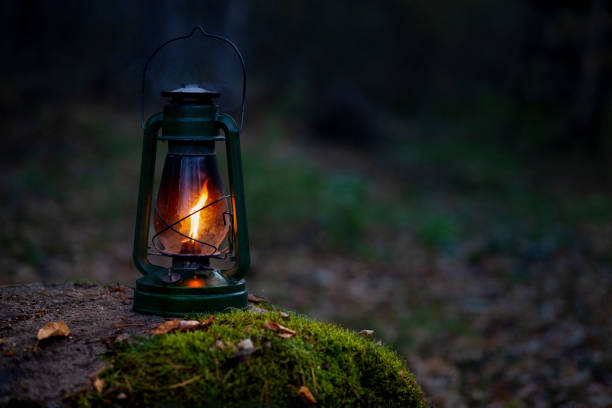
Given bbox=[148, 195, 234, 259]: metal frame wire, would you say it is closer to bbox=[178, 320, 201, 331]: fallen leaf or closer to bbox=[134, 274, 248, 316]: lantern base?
bbox=[134, 274, 248, 316]: lantern base

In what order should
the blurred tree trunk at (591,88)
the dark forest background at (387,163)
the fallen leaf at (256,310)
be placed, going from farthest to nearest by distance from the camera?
1. the blurred tree trunk at (591,88)
2. the dark forest background at (387,163)
3. the fallen leaf at (256,310)

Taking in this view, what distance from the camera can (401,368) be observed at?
2.70 metres

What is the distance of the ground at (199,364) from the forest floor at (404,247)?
225cm

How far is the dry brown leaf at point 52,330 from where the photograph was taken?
2.37 meters

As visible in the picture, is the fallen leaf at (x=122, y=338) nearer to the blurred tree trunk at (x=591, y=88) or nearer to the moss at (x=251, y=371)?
the moss at (x=251, y=371)

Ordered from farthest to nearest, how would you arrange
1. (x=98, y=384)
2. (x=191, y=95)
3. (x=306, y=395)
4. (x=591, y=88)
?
1. (x=591, y=88)
2. (x=191, y=95)
3. (x=306, y=395)
4. (x=98, y=384)

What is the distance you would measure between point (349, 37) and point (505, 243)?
15025 millimetres

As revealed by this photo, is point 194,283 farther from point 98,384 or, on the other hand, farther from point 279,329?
point 98,384

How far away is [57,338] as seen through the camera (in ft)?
7.97

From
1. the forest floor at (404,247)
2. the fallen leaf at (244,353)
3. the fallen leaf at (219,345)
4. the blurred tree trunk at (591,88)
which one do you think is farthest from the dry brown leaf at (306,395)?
the blurred tree trunk at (591,88)

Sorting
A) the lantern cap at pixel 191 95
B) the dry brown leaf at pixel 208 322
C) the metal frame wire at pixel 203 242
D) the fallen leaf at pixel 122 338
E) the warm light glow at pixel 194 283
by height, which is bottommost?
the fallen leaf at pixel 122 338

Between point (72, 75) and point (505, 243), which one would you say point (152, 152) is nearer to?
point (505, 243)

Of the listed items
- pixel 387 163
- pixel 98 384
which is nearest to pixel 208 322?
pixel 98 384

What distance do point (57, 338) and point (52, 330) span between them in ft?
0.16
